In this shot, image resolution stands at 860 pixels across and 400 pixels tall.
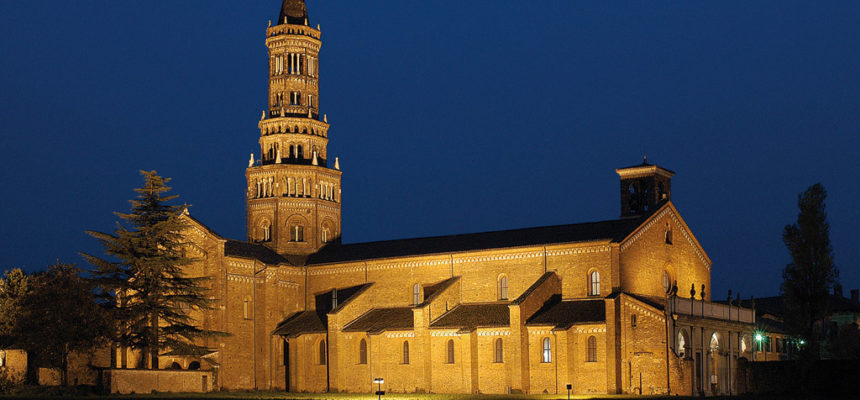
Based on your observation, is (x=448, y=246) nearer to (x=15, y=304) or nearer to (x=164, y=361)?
(x=164, y=361)

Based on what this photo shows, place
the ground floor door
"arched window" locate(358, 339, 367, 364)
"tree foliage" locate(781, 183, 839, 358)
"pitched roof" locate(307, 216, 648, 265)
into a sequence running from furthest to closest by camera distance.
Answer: the ground floor door → "arched window" locate(358, 339, 367, 364) → "pitched roof" locate(307, 216, 648, 265) → "tree foliage" locate(781, 183, 839, 358)

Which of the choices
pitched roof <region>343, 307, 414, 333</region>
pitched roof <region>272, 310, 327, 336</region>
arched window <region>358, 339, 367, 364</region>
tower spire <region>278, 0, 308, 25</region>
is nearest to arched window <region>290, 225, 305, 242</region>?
pitched roof <region>272, 310, 327, 336</region>

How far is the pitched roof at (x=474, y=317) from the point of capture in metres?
67.1

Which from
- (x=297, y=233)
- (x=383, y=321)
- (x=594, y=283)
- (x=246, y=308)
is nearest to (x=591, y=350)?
(x=594, y=283)

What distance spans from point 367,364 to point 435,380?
17.5 feet

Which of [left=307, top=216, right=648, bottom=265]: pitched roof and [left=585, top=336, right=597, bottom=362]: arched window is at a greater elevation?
[left=307, top=216, right=648, bottom=265]: pitched roof

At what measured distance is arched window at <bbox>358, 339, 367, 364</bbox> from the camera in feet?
236

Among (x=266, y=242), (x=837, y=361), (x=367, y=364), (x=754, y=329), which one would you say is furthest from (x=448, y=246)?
(x=837, y=361)

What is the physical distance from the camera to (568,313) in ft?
215

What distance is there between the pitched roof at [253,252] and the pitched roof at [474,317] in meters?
15.1

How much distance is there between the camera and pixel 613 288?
65.6m

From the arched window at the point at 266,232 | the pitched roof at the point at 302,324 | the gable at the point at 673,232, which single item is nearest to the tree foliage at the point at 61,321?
the pitched roof at the point at 302,324

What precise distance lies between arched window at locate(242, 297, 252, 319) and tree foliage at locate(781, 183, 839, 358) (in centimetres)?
3606

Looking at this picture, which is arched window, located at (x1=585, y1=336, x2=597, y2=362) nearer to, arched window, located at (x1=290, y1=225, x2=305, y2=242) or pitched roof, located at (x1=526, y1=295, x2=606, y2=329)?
pitched roof, located at (x1=526, y1=295, x2=606, y2=329)
